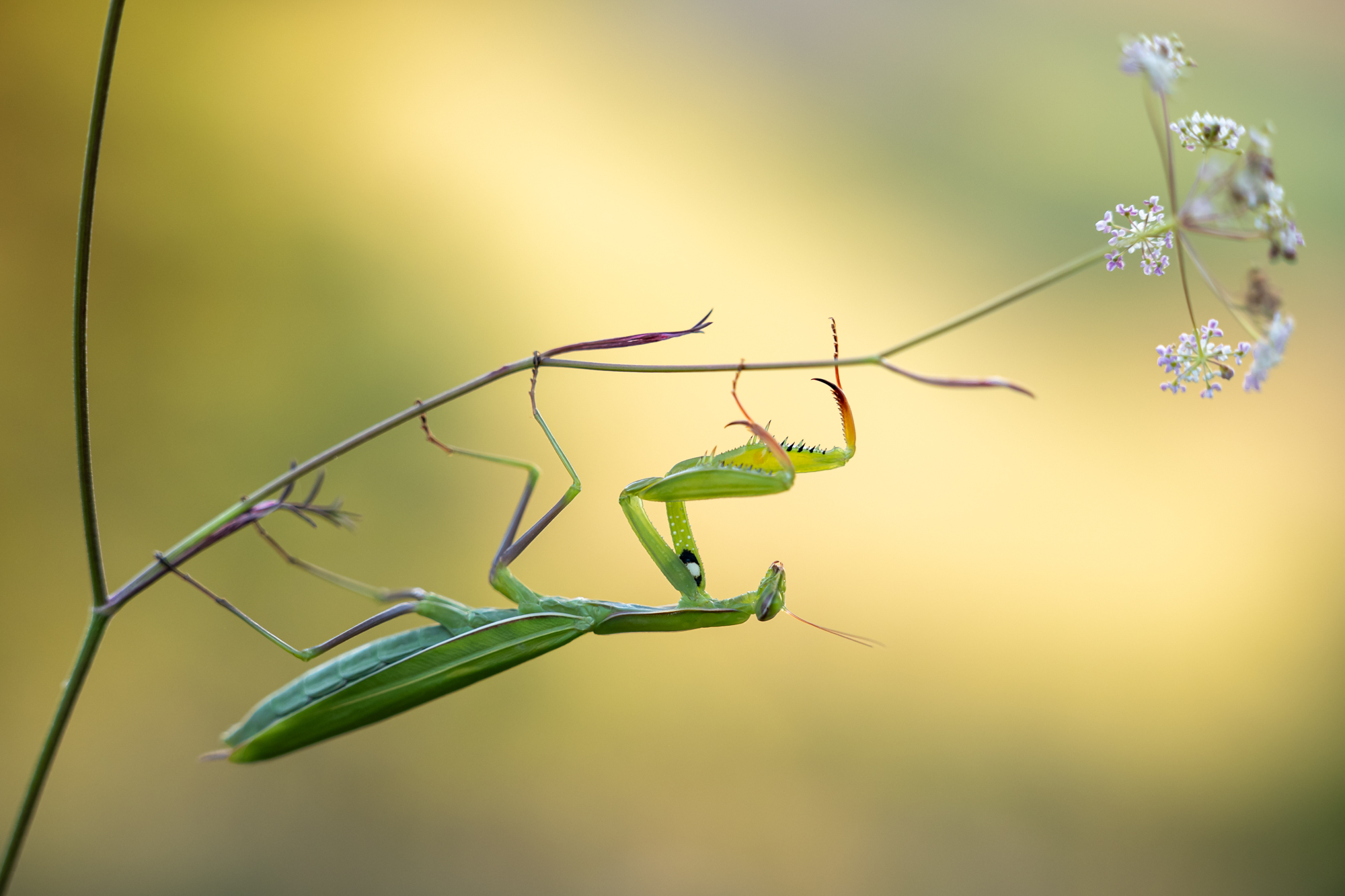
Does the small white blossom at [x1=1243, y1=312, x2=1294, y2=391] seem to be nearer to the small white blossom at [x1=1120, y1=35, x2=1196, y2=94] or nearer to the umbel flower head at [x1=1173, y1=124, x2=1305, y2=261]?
the umbel flower head at [x1=1173, y1=124, x2=1305, y2=261]

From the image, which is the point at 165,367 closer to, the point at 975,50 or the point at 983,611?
the point at 983,611

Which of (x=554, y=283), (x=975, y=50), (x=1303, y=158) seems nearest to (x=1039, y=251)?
(x=975, y=50)

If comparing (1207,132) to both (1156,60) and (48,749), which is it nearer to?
(1156,60)

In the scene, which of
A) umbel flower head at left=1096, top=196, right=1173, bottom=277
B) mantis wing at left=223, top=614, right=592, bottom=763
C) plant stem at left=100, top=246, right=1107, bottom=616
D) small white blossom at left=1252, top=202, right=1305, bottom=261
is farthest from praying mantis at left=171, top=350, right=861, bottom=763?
small white blossom at left=1252, top=202, right=1305, bottom=261

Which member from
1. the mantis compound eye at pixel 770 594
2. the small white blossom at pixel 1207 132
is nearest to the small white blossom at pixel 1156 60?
the small white blossom at pixel 1207 132

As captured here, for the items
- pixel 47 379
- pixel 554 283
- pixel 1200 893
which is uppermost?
pixel 554 283

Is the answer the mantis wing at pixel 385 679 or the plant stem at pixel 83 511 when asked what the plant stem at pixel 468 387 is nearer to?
the plant stem at pixel 83 511

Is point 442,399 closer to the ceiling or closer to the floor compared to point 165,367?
closer to the floor
